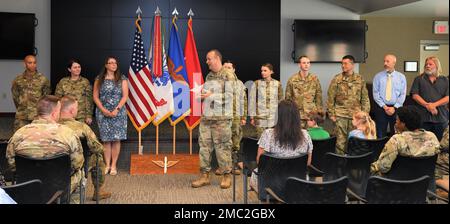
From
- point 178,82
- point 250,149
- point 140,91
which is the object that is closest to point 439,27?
point 178,82

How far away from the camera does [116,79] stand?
21.7 feet

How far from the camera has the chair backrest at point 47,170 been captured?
370cm

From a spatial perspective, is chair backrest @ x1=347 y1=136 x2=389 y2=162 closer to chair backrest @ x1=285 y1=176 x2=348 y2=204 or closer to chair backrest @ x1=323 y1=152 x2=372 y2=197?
chair backrest @ x1=323 y1=152 x2=372 y2=197

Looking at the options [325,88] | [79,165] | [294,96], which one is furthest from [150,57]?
[325,88]

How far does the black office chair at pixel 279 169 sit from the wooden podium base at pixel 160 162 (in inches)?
116

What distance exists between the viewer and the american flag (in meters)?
6.87

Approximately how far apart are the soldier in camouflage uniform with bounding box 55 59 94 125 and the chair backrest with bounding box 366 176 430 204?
171 inches

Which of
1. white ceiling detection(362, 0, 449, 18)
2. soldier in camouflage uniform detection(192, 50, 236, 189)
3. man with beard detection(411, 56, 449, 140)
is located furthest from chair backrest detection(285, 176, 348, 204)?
white ceiling detection(362, 0, 449, 18)

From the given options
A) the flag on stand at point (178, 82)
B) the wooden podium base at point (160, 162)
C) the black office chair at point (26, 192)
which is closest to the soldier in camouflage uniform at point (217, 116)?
the wooden podium base at point (160, 162)

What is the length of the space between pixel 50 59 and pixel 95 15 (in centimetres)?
112

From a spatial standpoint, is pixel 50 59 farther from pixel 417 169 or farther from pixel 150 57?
pixel 417 169

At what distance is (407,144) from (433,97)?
3041 millimetres

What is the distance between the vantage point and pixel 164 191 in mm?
5887

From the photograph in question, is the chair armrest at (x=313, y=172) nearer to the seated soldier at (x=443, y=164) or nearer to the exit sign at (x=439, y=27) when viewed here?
the seated soldier at (x=443, y=164)
